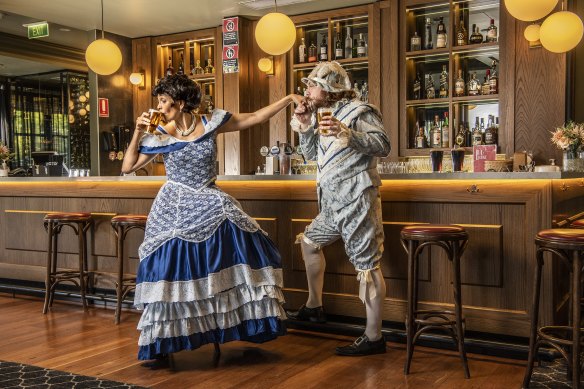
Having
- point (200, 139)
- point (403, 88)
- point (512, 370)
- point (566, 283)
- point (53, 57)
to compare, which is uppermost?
point (53, 57)

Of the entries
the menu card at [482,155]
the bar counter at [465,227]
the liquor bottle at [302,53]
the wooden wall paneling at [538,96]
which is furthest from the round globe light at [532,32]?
the liquor bottle at [302,53]

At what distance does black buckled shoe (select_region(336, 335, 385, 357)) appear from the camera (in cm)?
356

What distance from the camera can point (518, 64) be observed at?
614cm

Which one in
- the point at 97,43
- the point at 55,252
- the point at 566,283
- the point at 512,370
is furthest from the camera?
the point at 97,43

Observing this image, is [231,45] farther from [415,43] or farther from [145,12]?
[415,43]

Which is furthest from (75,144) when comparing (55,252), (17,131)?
(55,252)

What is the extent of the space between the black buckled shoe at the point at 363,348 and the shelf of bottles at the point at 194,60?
5.04 m

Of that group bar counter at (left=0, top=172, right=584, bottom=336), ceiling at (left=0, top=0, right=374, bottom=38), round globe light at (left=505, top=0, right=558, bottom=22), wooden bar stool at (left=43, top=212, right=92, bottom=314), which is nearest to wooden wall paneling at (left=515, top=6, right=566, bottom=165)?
bar counter at (left=0, top=172, right=584, bottom=336)

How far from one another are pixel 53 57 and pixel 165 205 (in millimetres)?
7299

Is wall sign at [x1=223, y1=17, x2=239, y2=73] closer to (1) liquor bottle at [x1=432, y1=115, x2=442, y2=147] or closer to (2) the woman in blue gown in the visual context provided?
(1) liquor bottle at [x1=432, y1=115, x2=442, y2=147]

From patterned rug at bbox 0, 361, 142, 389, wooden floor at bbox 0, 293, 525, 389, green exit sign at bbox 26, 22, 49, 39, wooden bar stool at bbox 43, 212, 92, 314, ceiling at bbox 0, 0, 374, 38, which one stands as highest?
ceiling at bbox 0, 0, 374, 38

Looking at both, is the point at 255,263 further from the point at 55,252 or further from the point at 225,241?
the point at 55,252

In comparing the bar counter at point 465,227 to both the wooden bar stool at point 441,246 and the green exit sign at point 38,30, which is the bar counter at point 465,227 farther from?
the green exit sign at point 38,30

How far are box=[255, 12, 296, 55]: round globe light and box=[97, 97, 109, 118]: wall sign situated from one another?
3861 millimetres
